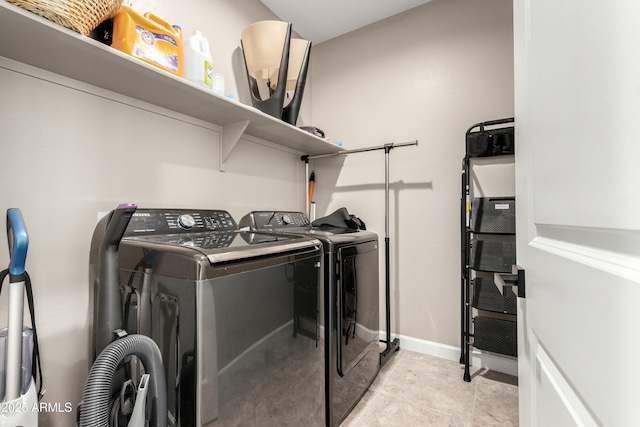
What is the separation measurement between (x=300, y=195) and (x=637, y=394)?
251cm

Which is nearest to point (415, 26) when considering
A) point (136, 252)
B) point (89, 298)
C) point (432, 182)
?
point (432, 182)

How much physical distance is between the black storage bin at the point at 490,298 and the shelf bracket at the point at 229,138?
186cm

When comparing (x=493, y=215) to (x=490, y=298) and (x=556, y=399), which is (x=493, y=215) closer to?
(x=490, y=298)

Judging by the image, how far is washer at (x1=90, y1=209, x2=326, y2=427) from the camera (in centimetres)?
85

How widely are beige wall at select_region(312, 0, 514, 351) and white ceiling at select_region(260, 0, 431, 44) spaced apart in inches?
3.6

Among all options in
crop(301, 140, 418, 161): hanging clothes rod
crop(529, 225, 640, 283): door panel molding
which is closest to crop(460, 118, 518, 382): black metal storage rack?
crop(301, 140, 418, 161): hanging clothes rod

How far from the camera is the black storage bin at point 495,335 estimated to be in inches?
71.0

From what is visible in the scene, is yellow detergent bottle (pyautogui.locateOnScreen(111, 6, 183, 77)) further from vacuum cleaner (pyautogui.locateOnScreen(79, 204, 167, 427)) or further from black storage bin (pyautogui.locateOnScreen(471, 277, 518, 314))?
black storage bin (pyautogui.locateOnScreen(471, 277, 518, 314))

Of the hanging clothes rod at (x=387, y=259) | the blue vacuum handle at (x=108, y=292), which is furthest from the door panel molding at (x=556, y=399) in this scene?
the hanging clothes rod at (x=387, y=259)

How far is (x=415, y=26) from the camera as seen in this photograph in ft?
7.70

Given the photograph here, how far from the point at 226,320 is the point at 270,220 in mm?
1065

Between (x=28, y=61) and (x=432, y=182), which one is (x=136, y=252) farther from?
(x=432, y=182)

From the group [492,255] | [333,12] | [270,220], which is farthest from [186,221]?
[333,12]

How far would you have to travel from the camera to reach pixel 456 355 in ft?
7.06
